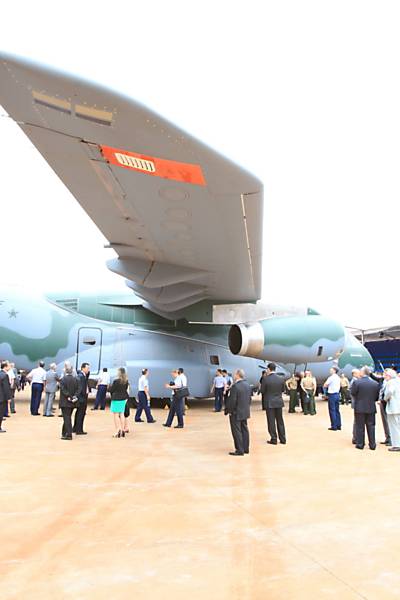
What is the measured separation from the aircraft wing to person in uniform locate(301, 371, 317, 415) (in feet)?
16.3

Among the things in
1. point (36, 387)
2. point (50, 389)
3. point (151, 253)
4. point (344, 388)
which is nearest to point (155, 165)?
point (151, 253)

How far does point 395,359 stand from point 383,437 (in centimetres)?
4638

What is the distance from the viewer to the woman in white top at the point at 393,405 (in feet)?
27.8

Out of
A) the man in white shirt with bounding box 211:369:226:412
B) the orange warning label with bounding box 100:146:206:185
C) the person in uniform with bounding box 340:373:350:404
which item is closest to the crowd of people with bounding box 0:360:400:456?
the orange warning label with bounding box 100:146:206:185

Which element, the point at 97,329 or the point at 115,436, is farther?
the point at 97,329

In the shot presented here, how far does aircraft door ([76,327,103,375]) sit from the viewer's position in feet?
49.0

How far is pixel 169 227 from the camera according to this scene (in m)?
8.80

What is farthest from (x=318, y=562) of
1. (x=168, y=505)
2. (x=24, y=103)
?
(x=24, y=103)

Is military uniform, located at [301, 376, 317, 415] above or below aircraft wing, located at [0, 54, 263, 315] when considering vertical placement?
below

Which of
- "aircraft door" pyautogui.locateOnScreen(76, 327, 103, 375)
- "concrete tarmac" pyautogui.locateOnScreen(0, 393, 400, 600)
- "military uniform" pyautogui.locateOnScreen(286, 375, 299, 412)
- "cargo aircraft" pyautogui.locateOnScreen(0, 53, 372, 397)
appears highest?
"cargo aircraft" pyautogui.locateOnScreen(0, 53, 372, 397)

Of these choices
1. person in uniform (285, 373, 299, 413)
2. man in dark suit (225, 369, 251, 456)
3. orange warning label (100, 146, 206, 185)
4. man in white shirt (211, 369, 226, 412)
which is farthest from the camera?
person in uniform (285, 373, 299, 413)

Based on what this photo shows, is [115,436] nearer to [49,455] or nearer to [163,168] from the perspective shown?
[49,455]

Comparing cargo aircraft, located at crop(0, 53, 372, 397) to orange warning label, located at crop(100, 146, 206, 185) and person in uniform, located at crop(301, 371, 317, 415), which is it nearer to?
orange warning label, located at crop(100, 146, 206, 185)

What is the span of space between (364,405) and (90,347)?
9294mm
